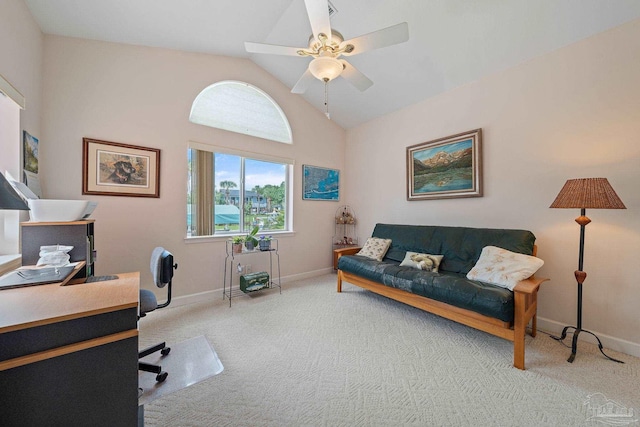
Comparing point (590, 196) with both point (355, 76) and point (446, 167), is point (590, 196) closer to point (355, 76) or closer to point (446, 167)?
point (446, 167)

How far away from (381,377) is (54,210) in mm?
2590

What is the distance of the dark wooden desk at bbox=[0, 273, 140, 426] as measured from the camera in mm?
905

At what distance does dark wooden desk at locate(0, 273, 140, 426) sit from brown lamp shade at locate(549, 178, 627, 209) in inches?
119

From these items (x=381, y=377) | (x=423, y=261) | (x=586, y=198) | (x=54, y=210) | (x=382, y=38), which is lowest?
(x=381, y=377)

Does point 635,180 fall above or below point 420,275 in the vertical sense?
above

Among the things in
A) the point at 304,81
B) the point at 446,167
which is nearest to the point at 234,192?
the point at 304,81

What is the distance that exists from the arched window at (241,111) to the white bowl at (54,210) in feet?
5.64

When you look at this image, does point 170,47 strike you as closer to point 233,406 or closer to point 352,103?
point 352,103

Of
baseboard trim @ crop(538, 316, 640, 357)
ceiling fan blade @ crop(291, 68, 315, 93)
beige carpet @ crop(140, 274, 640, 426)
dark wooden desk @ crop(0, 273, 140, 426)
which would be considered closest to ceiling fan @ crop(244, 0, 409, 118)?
ceiling fan blade @ crop(291, 68, 315, 93)

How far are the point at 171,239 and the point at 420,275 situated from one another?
113 inches

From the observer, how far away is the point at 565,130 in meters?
2.31

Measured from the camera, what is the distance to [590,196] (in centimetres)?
185

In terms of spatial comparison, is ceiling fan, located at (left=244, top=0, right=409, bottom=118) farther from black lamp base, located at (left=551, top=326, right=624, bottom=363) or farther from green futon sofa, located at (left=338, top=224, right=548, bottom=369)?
black lamp base, located at (left=551, top=326, right=624, bottom=363)

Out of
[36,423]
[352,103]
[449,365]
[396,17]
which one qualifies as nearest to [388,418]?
[449,365]
